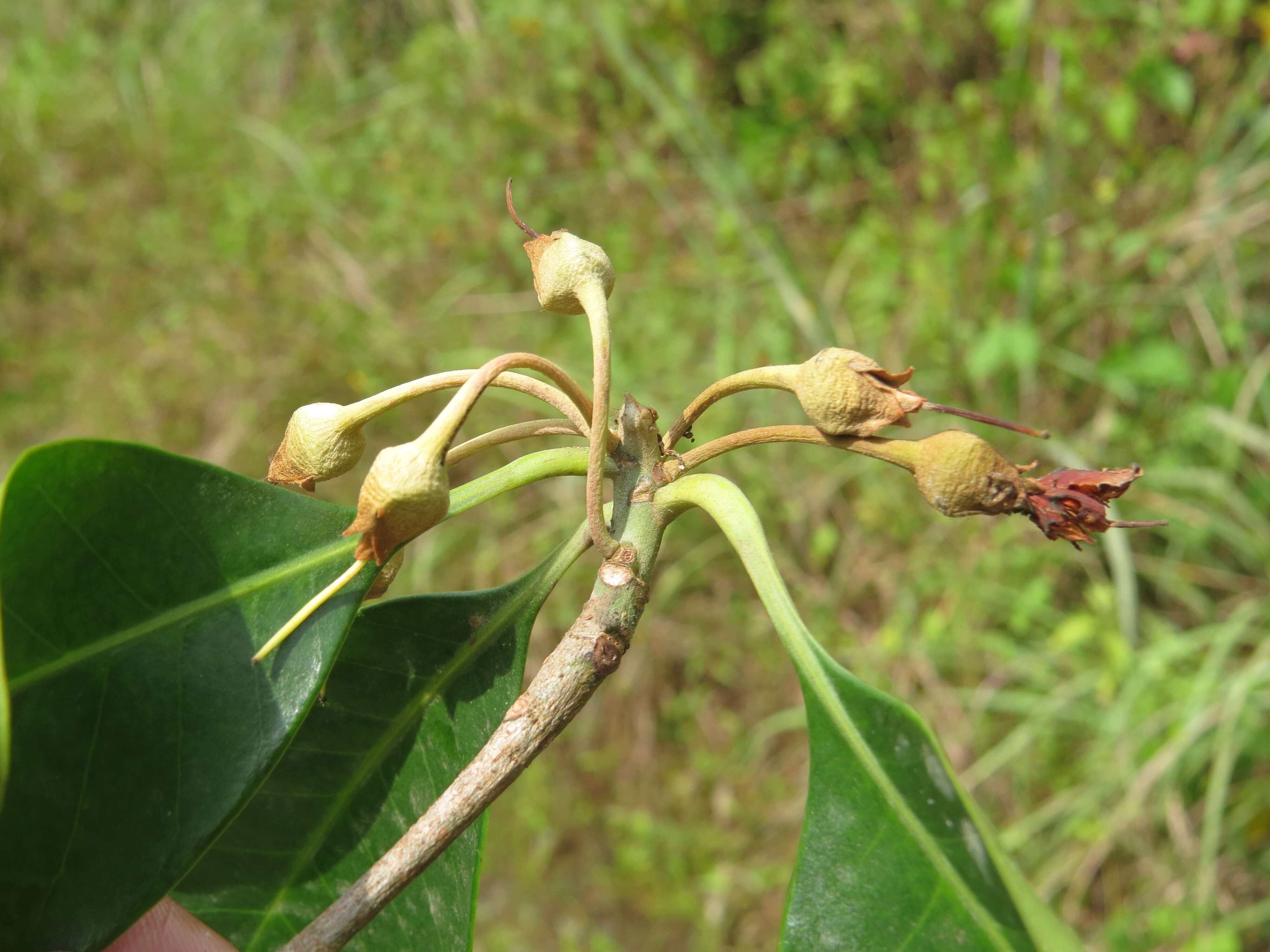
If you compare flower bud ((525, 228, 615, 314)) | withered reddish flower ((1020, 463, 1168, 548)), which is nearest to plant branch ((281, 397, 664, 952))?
flower bud ((525, 228, 615, 314))

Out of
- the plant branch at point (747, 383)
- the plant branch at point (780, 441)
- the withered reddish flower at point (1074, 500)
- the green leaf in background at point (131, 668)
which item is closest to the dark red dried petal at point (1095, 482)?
the withered reddish flower at point (1074, 500)

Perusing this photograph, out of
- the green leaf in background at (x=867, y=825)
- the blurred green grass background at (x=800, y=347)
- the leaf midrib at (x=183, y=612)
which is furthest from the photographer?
the blurred green grass background at (x=800, y=347)

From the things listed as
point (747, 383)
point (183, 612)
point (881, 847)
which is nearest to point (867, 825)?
point (881, 847)

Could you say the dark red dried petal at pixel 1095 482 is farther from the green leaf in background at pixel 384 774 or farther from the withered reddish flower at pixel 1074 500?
the green leaf in background at pixel 384 774

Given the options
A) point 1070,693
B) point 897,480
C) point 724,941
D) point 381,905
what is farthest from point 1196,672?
point 381,905

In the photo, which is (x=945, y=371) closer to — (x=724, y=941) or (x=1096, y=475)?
(x=724, y=941)

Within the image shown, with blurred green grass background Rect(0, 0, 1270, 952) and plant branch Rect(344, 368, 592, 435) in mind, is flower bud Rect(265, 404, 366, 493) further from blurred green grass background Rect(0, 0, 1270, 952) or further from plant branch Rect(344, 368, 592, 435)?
blurred green grass background Rect(0, 0, 1270, 952)

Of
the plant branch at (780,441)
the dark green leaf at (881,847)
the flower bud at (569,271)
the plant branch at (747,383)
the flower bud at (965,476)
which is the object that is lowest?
the dark green leaf at (881,847)
